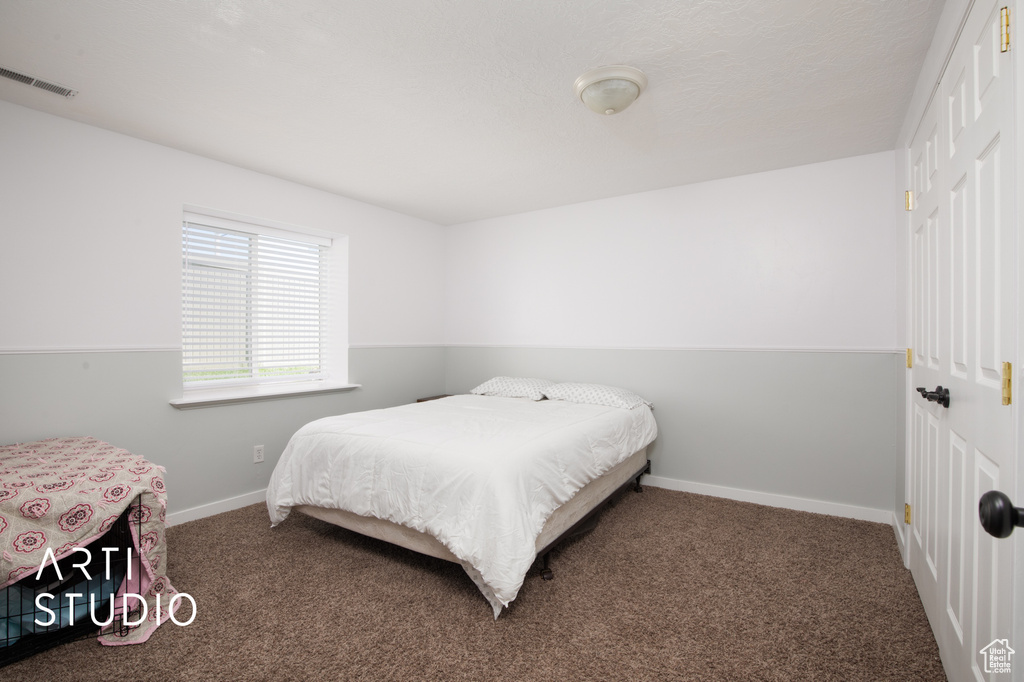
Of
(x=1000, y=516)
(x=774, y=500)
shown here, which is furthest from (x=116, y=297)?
(x=774, y=500)

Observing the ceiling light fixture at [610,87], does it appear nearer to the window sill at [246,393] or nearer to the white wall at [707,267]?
the white wall at [707,267]

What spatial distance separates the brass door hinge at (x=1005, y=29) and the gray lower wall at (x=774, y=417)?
213 centimetres

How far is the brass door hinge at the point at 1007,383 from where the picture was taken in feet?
3.34

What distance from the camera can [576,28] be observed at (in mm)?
1740

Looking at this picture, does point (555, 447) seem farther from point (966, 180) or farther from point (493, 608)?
point (966, 180)

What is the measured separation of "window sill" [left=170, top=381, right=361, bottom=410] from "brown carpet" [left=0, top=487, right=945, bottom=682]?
0.72 meters

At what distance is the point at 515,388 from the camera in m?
3.80

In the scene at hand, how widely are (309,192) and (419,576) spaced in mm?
2771

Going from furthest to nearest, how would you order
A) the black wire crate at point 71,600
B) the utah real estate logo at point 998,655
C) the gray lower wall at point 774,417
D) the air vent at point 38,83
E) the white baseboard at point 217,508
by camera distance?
the gray lower wall at point 774,417
the white baseboard at point 217,508
the air vent at point 38,83
the black wire crate at point 71,600
the utah real estate logo at point 998,655

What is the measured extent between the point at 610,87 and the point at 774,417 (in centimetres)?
238

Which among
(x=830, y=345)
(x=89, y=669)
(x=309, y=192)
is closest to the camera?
(x=89, y=669)

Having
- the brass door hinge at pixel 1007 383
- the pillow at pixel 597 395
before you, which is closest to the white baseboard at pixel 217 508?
the pillow at pixel 597 395

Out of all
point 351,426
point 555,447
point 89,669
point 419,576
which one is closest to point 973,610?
point 555,447

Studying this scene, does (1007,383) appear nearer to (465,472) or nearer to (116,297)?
(465,472)
